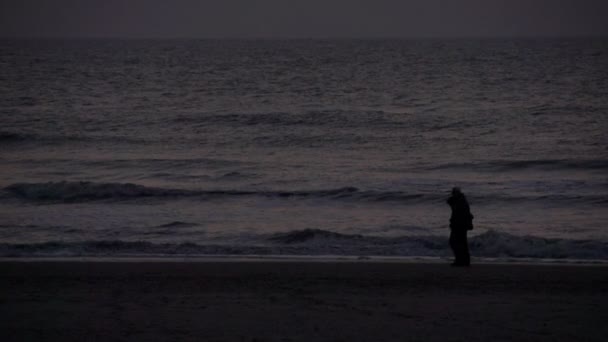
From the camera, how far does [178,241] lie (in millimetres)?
15820

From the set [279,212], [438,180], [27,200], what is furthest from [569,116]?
[27,200]

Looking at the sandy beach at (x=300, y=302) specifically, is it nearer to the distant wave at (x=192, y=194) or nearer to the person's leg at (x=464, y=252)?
the person's leg at (x=464, y=252)

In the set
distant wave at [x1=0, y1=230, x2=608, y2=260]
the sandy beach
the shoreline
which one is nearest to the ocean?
distant wave at [x1=0, y1=230, x2=608, y2=260]

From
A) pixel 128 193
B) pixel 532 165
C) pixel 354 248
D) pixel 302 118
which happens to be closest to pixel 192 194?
pixel 128 193

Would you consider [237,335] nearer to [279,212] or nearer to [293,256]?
[293,256]

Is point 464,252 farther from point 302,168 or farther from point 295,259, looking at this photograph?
point 302,168

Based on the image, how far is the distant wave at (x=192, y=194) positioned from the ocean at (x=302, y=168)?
7cm

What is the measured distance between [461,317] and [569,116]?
30.9 metres

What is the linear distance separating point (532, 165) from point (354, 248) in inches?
497

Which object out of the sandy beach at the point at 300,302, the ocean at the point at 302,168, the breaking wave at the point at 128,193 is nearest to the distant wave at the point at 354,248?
the ocean at the point at 302,168

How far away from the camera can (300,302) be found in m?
9.73

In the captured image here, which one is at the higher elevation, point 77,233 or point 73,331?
point 73,331

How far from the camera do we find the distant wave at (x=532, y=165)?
25.4 metres

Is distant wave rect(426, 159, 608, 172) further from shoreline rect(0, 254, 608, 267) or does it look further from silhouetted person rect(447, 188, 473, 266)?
silhouetted person rect(447, 188, 473, 266)
